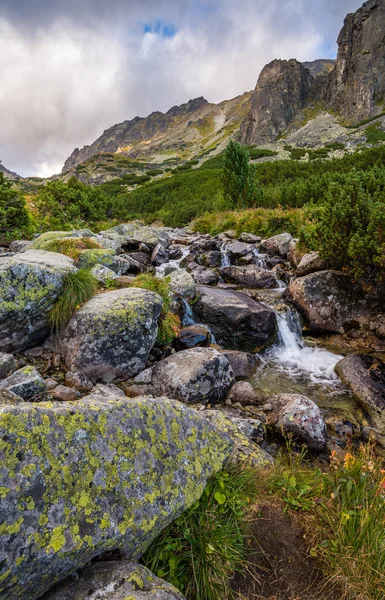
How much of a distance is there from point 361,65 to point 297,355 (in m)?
92.7

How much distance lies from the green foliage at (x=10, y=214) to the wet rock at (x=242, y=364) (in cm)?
958

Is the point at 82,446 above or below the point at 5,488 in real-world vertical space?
below

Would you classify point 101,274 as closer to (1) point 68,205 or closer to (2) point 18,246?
(2) point 18,246

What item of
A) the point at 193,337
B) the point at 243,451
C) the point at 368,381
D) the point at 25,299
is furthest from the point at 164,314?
the point at 368,381

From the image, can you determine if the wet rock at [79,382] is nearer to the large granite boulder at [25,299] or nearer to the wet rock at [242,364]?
the large granite boulder at [25,299]

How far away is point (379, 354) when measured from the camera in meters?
7.39

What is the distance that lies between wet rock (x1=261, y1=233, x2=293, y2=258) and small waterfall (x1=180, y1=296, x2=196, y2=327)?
22.0 feet

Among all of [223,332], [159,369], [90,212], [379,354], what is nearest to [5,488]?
[159,369]

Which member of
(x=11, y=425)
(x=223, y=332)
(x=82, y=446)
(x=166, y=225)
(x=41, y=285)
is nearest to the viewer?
(x=11, y=425)

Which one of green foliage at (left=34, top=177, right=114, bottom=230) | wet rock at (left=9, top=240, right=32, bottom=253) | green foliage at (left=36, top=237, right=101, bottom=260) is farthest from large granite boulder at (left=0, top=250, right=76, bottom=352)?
green foliage at (left=34, top=177, right=114, bottom=230)

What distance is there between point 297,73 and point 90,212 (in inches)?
4280

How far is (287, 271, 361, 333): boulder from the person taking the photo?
27.3 feet

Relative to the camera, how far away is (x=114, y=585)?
1.49 metres

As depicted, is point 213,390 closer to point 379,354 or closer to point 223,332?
point 223,332
